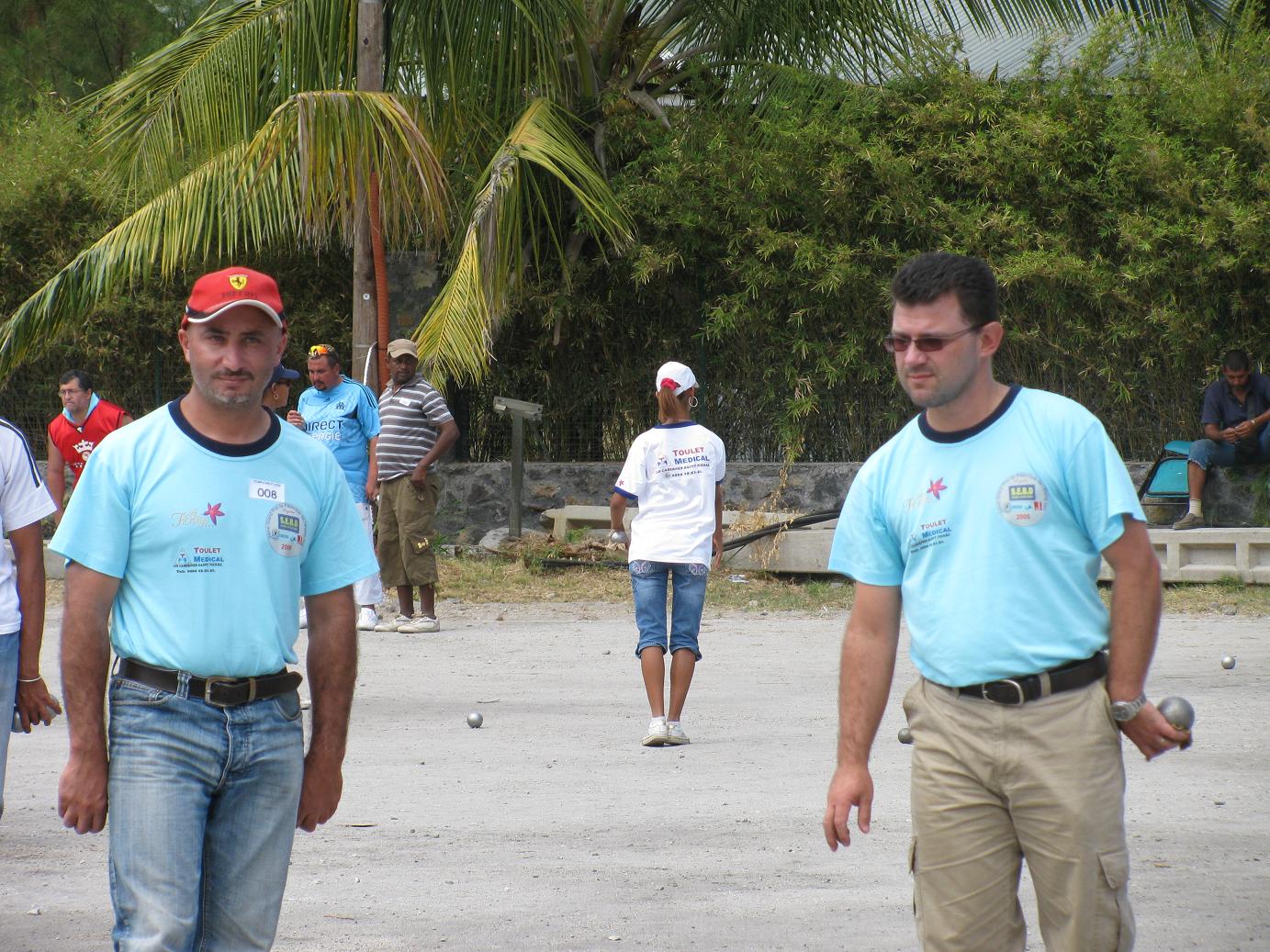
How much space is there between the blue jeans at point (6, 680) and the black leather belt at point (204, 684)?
128 centimetres

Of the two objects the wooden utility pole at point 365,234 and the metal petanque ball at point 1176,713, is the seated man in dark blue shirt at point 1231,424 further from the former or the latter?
the metal petanque ball at point 1176,713

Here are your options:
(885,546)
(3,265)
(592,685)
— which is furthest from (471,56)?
(885,546)

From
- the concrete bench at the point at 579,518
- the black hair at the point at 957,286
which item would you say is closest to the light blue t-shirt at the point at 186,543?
the black hair at the point at 957,286

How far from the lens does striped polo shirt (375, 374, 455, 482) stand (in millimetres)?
10539

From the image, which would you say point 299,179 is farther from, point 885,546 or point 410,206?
point 885,546

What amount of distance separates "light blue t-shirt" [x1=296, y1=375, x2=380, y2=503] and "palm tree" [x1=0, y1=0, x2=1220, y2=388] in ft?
9.71

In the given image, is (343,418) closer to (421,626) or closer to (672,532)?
(421,626)

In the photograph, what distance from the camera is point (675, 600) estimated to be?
24.0ft

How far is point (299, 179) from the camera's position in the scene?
12266mm

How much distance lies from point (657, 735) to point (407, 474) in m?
4.16

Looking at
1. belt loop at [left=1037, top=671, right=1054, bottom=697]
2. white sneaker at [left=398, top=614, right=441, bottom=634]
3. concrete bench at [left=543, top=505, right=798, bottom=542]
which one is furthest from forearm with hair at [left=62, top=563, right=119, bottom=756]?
concrete bench at [left=543, top=505, right=798, bottom=542]

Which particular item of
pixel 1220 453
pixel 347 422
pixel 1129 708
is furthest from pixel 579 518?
pixel 1129 708

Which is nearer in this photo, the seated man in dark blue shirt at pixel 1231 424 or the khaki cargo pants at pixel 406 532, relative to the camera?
the khaki cargo pants at pixel 406 532

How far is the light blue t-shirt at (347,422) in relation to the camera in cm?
973
